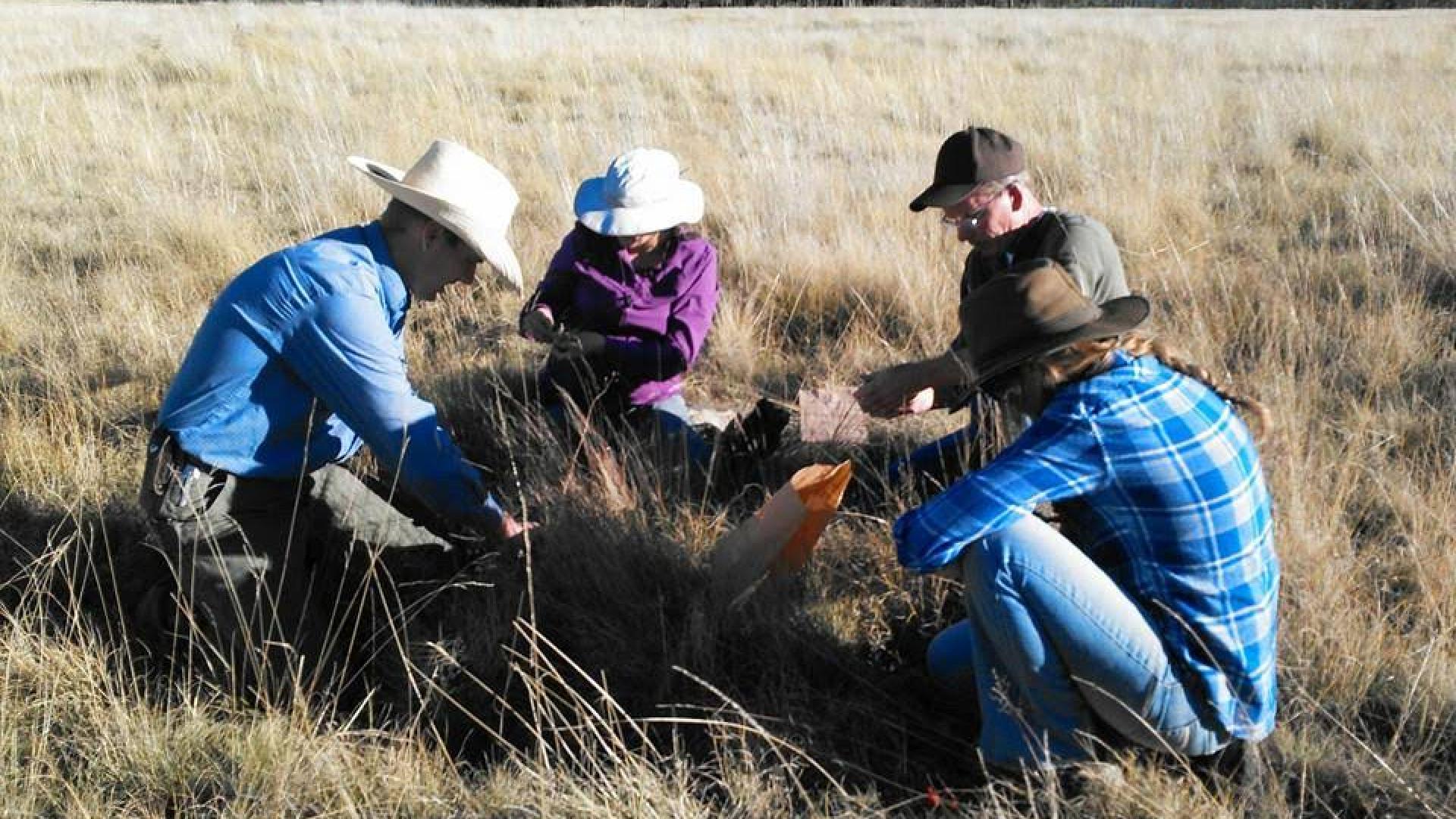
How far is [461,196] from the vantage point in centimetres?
289

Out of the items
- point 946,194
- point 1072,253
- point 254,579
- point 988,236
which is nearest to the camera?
point 254,579

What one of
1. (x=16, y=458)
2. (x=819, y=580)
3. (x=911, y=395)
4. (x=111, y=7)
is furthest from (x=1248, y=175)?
(x=111, y=7)

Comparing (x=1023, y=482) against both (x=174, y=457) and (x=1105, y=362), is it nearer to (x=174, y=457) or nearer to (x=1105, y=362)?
(x=1105, y=362)

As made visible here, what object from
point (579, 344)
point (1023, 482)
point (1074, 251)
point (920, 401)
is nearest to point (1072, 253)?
point (1074, 251)

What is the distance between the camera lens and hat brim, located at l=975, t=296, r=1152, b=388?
219 centimetres

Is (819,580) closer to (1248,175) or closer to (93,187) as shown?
(1248,175)

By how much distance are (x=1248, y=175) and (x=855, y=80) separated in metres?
3.99

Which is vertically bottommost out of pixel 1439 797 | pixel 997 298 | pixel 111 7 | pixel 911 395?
pixel 1439 797

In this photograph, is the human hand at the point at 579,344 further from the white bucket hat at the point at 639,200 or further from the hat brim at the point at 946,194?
the hat brim at the point at 946,194

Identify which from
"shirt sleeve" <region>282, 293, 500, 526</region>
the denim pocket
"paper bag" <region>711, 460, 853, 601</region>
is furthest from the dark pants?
"paper bag" <region>711, 460, 853, 601</region>

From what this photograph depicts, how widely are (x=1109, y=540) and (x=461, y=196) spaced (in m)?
1.70

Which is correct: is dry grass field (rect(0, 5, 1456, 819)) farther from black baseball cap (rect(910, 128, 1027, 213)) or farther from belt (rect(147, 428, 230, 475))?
black baseball cap (rect(910, 128, 1027, 213))

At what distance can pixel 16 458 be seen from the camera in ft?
12.8

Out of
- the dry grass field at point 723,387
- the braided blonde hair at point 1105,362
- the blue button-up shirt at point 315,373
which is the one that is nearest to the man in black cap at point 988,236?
the dry grass field at point 723,387
